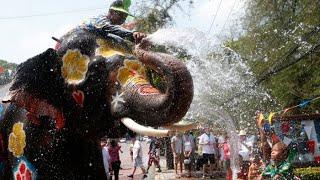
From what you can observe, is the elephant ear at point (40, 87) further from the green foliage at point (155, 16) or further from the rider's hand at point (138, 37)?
the green foliage at point (155, 16)

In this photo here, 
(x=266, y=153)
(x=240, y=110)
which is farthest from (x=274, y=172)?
(x=240, y=110)

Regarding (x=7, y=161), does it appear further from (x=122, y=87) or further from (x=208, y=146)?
(x=208, y=146)

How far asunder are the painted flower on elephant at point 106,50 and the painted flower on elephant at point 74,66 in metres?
0.12

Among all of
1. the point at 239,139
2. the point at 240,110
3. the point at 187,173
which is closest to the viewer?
the point at 239,139

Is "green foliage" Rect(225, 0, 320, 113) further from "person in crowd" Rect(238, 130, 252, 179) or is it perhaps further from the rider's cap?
the rider's cap

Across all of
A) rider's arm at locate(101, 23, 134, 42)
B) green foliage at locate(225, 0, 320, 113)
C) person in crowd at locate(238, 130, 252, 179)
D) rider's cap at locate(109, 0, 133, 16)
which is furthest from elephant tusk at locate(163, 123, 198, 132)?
green foliage at locate(225, 0, 320, 113)

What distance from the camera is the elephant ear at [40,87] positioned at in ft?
13.8

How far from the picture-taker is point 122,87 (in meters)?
3.96

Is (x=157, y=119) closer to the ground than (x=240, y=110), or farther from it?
closer to the ground

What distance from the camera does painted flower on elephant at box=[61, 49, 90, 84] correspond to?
4.29 metres

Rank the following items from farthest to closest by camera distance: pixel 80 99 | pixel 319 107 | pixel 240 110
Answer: pixel 240 110 → pixel 319 107 → pixel 80 99

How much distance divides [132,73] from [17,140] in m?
1.22

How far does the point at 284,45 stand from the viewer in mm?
18203

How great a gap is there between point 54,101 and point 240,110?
17.4m
